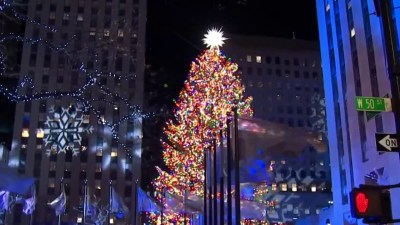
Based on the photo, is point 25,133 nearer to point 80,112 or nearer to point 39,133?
point 39,133

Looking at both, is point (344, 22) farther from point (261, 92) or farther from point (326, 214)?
point (261, 92)

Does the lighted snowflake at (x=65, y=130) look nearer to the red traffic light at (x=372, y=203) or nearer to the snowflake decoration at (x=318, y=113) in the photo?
the snowflake decoration at (x=318, y=113)

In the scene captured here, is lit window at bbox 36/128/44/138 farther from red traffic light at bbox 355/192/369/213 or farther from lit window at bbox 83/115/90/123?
red traffic light at bbox 355/192/369/213

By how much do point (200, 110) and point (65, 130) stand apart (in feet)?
165

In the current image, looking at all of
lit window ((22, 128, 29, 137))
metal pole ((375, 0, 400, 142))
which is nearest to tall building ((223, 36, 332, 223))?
lit window ((22, 128, 29, 137))

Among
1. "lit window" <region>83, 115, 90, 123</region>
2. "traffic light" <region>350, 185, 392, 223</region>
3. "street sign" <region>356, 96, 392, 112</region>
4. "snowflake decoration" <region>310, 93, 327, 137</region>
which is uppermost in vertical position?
"snowflake decoration" <region>310, 93, 327, 137</region>

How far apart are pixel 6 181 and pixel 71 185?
56.3m

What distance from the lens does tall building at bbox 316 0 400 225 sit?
3044 cm

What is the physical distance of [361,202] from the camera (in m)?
7.52

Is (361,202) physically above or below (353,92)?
below

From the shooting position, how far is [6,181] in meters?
30.3

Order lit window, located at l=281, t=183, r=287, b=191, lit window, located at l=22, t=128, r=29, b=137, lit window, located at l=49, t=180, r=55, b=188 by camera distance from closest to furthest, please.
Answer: lit window, located at l=49, t=180, r=55, b=188
lit window, located at l=22, t=128, r=29, b=137
lit window, located at l=281, t=183, r=287, b=191

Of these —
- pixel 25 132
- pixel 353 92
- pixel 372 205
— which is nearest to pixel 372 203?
pixel 372 205

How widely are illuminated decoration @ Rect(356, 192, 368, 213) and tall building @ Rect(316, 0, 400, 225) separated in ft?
71.2
